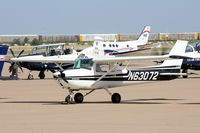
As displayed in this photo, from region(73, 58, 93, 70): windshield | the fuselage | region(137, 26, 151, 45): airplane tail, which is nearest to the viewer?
the fuselage

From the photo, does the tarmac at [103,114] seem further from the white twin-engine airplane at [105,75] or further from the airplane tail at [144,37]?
the airplane tail at [144,37]

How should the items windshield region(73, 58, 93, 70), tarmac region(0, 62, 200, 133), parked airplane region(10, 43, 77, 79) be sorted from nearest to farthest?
tarmac region(0, 62, 200, 133) → windshield region(73, 58, 93, 70) → parked airplane region(10, 43, 77, 79)

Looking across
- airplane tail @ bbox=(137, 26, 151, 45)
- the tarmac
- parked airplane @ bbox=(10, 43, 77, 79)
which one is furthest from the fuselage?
airplane tail @ bbox=(137, 26, 151, 45)

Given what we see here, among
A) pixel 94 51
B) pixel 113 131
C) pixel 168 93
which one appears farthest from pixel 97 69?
pixel 113 131

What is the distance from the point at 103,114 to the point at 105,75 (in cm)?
352

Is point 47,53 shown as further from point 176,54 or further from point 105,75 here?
point 105,75

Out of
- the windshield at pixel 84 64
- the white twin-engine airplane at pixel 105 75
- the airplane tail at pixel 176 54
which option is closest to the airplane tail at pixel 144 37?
the airplane tail at pixel 176 54

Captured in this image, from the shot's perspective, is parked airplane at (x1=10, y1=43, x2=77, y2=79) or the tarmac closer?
the tarmac

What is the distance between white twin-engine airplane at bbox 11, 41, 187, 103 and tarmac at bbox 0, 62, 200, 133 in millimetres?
589

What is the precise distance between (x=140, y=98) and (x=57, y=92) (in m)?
4.66

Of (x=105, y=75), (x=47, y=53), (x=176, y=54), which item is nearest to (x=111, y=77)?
(x=105, y=75)

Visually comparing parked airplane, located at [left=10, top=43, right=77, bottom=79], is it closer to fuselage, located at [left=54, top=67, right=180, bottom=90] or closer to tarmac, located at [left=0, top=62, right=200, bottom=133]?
tarmac, located at [left=0, top=62, right=200, bottom=133]

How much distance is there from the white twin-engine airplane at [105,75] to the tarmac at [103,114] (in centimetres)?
59

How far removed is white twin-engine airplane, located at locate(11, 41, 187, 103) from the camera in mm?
16594
